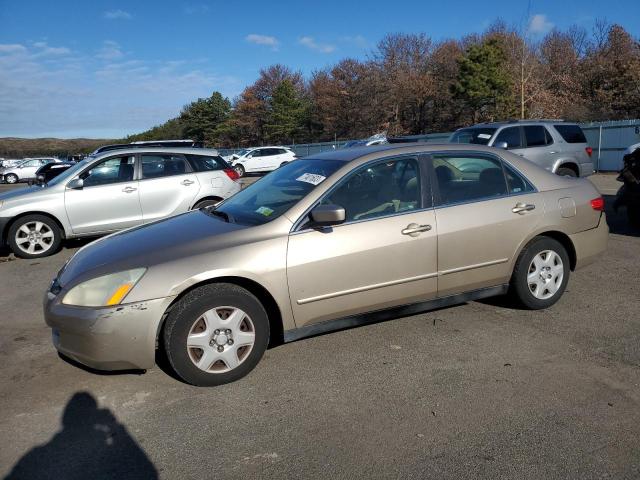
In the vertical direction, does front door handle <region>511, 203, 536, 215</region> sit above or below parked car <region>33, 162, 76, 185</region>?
below

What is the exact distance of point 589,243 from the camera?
Result: 4895 millimetres

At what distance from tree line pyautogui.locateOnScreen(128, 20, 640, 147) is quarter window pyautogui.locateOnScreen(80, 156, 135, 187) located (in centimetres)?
2769

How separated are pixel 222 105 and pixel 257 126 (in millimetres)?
11750

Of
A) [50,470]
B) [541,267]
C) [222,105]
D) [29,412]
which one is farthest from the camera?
[222,105]

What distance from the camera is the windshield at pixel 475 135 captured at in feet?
38.6

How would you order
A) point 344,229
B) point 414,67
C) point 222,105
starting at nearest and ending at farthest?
point 344,229, point 414,67, point 222,105

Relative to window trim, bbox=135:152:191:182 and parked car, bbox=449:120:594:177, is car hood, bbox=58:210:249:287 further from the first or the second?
parked car, bbox=449:120:594:177

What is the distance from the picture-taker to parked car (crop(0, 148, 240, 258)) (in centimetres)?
819

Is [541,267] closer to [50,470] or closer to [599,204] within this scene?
[599,204]

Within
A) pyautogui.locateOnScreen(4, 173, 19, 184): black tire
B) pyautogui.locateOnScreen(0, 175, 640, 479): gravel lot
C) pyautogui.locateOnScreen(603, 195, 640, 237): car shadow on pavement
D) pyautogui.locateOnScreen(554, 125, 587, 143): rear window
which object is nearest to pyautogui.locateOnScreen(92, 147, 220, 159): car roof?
pyautogui.locateOnScreen(0, 175, 640, 479): gravel lot

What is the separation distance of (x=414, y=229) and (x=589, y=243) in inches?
78.1

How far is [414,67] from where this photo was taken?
4981 cm

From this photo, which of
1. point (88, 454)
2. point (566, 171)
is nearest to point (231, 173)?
point (88, 454)

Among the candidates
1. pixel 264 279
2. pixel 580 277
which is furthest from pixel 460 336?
pixel 580 277
